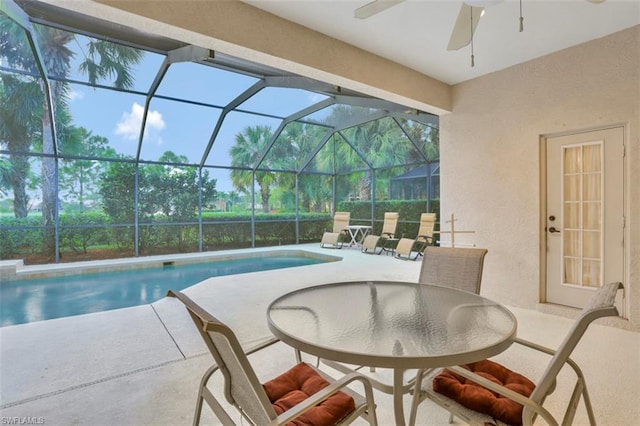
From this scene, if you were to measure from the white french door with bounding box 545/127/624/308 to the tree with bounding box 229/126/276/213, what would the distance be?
7204 millimetres

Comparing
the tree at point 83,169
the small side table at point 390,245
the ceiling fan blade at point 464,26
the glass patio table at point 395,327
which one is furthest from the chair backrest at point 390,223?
the tree at point 83,169

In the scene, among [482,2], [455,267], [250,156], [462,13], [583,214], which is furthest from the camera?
[250,156]

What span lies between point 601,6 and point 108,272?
8.53 m

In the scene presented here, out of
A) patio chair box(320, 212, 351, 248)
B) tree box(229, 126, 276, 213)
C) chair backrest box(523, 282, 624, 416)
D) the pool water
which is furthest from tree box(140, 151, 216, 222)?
chair backrest box(523, 282, 624, 416)

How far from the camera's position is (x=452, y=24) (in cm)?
279

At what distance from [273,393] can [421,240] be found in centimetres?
686

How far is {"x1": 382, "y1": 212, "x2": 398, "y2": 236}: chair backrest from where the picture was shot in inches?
336

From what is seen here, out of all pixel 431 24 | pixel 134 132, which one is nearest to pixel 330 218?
pixel 134 132

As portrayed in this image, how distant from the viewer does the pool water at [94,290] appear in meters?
4.35

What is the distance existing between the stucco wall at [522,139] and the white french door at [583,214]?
0.41 feet

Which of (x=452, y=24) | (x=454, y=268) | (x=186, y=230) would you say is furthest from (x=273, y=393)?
(x=186, y=230)

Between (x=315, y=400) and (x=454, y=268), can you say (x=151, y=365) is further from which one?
(x=454, y=268)

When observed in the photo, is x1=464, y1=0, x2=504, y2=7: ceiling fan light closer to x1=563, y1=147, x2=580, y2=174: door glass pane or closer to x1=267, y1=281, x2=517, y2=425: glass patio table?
x1=267, y1=281, x2=517, y2=425: glass patio table

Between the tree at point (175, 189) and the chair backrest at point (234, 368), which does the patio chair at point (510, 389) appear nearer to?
the chair backrest at point (234, 368)
